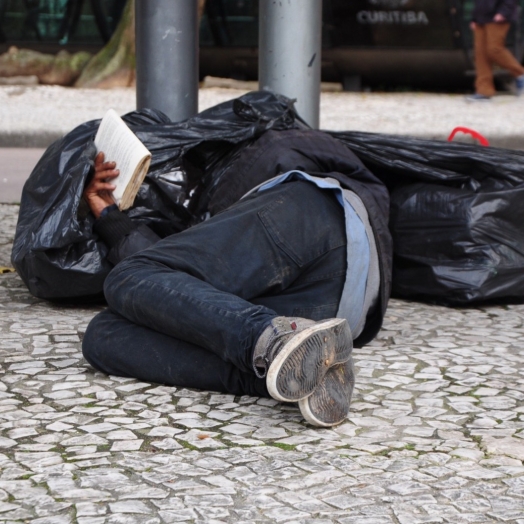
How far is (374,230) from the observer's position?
309 centimetres

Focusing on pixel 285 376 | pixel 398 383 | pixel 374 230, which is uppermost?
pixel 374 230

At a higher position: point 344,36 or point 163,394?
point 344,36

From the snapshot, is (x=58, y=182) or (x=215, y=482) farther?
(x=58, y=182)

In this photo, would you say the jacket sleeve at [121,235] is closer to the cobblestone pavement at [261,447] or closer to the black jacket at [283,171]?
the black jacket at [283,171]

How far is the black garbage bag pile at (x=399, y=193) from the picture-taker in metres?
3.68

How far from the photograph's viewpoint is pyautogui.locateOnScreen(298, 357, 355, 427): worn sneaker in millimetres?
2486

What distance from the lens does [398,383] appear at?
2.95 metres

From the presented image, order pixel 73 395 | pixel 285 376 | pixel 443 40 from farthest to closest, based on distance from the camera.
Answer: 1. pixel 443 40
2. pixel 73 395
3. pixel 285 376

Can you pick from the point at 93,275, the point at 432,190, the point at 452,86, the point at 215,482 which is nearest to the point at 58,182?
the point at 93,275

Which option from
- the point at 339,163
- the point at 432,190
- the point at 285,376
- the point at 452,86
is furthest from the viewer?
the point at 452,86

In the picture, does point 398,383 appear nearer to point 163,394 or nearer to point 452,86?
point 163,394

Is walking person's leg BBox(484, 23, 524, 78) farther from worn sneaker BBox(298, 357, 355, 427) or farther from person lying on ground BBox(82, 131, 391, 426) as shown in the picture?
worn sneaker BBox(298, 357, 355, 427)

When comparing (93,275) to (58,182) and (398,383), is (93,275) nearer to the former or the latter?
(58,182)

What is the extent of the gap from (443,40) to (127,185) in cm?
850
